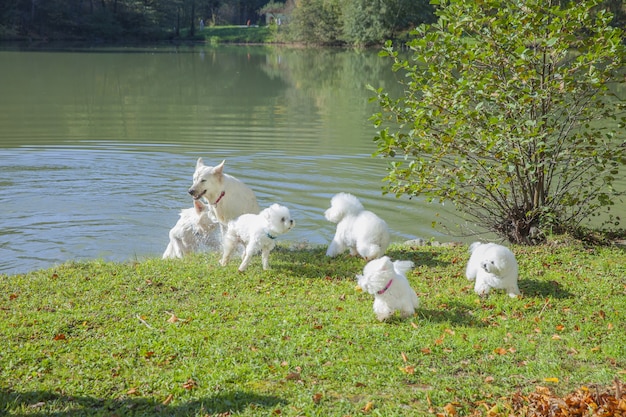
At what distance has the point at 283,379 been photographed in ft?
18.2

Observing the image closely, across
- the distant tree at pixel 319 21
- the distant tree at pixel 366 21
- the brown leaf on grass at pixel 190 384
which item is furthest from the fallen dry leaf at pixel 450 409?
the distant tree at pixel 319 21

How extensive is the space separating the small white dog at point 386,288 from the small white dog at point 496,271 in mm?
1058

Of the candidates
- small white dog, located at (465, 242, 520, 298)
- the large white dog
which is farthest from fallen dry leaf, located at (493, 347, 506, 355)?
the large white dog

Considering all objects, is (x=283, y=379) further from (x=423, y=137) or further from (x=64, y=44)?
(x=64, y=44)

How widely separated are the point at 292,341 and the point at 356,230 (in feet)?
10.1

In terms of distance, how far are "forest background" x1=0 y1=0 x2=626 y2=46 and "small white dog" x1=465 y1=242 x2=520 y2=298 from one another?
6273 centimetres

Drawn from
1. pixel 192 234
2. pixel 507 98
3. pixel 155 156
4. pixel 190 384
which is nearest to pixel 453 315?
pixel 190 384

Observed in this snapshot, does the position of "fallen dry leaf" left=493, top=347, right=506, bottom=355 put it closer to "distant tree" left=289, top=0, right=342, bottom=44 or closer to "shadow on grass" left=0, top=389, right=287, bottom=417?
"shadow on grass" left=0, top=389, right=287, bottom=417

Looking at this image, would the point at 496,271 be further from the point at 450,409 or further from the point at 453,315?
the point at 450,409

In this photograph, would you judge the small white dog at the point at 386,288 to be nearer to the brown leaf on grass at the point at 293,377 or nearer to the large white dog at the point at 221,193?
the brown leaf on grass at the point at 293,377

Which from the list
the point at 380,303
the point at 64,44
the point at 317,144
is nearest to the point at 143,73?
the point at 317,144

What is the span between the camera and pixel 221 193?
33.2 ft

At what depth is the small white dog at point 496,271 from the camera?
7328 mm

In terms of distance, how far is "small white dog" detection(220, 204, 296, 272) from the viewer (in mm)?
8281
